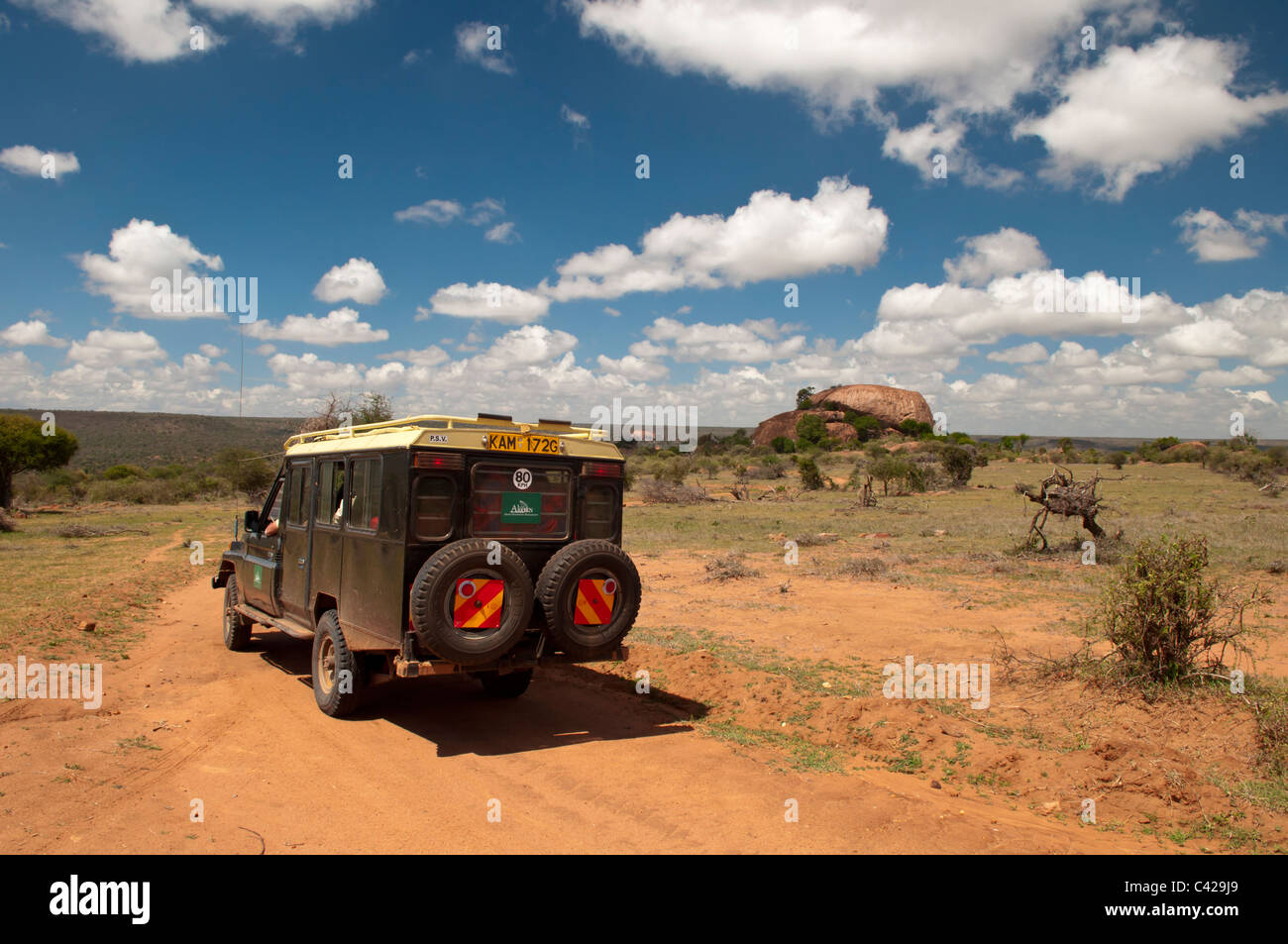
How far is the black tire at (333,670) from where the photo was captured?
7270mm

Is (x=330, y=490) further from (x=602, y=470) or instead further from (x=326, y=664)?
(x=602, y=470)

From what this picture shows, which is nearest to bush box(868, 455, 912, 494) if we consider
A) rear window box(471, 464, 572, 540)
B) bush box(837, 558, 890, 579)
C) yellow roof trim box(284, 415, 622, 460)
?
bush box(837, 558, 890, 579)

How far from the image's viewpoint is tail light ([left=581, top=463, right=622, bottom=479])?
300 inches

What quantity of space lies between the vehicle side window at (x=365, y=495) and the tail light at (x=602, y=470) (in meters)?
1.83

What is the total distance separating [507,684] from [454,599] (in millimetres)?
2399

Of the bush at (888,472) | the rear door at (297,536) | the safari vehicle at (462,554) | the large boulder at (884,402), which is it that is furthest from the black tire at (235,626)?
the large boulder at (884,402)

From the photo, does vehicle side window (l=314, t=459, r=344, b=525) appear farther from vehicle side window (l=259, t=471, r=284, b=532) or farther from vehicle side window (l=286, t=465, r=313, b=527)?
vehicle side window (l=259, t=471, r=284, b=532)

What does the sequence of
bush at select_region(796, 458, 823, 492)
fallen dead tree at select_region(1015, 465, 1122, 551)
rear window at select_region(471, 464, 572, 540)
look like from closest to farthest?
rear window at select_region(471, 464, 572, 540) < fallen dead tree at select_region(1015, 465, 1122, 551) < bush at select_region(796, 458, 823, 492)

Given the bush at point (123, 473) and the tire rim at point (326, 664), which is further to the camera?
the bush at point (123, 473)

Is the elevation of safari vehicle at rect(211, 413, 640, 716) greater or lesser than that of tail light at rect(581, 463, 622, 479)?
lesser

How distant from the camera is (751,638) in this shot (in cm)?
1125

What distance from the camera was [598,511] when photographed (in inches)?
305

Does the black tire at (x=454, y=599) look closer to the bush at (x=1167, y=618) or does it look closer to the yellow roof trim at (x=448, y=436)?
the yellow roof trim at (x=448, y=436)

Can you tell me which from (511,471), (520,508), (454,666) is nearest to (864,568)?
(520,508)
